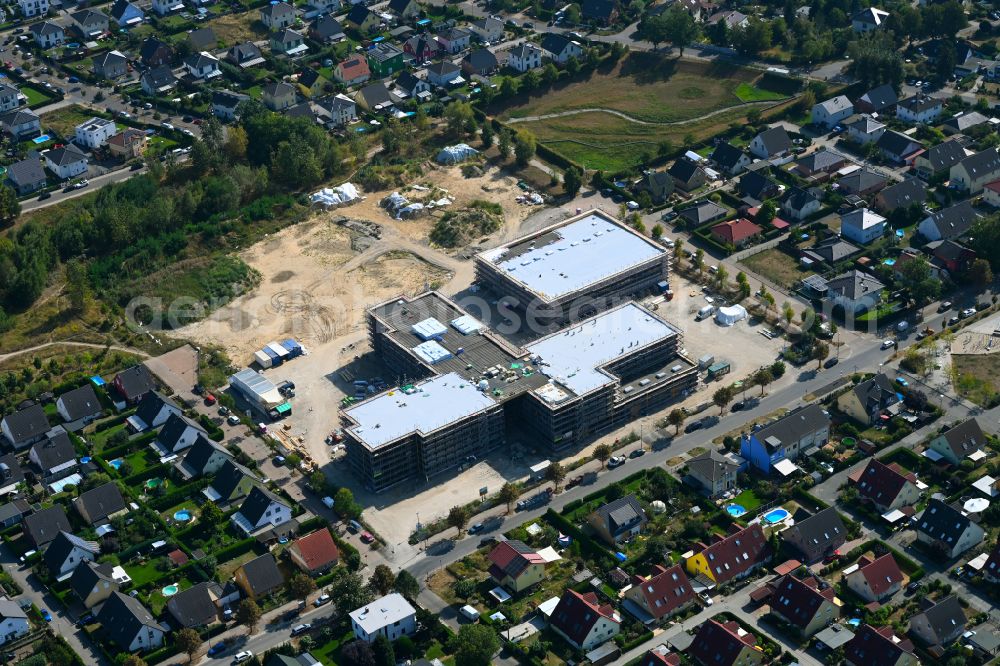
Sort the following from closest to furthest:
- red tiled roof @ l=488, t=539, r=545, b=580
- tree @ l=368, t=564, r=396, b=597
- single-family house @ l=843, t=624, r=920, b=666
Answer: single-family house @ l=843, t=624, r=920, b=666 < tree @ l=368, t=564, r=396, b=597 < red tiled roof @ l=488, t=539, r=545, b=580

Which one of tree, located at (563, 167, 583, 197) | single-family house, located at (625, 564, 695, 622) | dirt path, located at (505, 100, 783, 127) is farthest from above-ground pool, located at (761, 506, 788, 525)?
dirt path, located at (505, 100, 783, 127)

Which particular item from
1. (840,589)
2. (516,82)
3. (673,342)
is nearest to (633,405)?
(673,342)

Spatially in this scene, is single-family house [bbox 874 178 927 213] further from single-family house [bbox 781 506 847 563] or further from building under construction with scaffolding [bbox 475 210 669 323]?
single-family house [bbox 781 506 847 563]

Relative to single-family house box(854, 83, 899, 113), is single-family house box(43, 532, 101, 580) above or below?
below

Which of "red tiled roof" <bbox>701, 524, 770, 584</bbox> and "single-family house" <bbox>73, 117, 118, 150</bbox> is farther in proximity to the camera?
"single-family house" <bbox>73, 117, 118, 150</bbox>

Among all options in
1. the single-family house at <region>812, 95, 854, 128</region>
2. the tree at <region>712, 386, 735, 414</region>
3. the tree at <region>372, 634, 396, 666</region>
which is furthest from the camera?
the single-family house at <region>812, 95, 854, 128</region>

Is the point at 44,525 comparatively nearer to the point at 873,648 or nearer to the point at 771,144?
the point at 873,648
